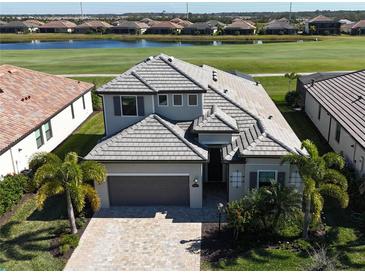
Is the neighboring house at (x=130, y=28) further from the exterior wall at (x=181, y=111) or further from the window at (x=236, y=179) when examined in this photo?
the window at (x=236, y=179)

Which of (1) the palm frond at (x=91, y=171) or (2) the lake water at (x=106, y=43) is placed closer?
(1) the palm frond at (x=91, y=171)

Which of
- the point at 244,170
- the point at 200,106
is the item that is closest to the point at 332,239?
the point at 244,170

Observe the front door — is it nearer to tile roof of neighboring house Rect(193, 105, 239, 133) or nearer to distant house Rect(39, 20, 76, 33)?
tile roof of neighboring house Rect(193, 105, 239, 133)

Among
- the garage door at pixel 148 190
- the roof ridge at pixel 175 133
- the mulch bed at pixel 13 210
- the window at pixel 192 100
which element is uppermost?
the window at pixel 192 100

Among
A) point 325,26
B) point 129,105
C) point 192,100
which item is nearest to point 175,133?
point 192,100

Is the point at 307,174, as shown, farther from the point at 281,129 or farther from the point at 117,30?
the point at 117,30

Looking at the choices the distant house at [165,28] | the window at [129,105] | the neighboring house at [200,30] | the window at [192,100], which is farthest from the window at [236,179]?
the distant house at [165,28]

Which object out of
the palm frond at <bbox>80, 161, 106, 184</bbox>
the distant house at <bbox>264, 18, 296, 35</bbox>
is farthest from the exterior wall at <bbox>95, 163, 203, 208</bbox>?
the distant house at <bbox>264, 18, 296, 35</bbox>
